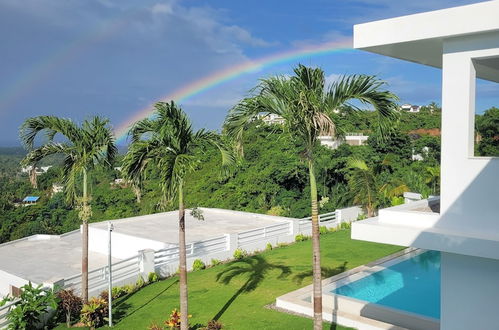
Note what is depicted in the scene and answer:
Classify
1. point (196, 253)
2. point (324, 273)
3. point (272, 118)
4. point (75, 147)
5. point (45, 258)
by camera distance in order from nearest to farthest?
1. point (272, 118)
2. point (75, 147)
3. point (324, 273)
4. point (196, 253)
5. point (45, 258)

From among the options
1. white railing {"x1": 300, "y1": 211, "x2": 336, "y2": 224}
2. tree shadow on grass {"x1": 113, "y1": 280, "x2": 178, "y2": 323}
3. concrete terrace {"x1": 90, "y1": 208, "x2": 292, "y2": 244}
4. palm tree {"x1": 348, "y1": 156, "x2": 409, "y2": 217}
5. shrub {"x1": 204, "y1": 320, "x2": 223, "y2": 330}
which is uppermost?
palm tree {"x1": 348, "y1": 156, "x2": 409, "y2": 217}

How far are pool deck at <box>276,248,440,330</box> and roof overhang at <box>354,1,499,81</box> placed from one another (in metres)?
4.73

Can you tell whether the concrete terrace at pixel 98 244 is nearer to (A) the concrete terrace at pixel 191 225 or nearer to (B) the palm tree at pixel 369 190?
(A) the concrete terrace at pixel 191 225

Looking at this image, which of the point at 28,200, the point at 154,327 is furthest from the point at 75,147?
the point at 28,200

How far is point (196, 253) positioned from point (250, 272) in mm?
2023

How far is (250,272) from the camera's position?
43.5ft

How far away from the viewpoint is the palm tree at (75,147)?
9820 millimetres

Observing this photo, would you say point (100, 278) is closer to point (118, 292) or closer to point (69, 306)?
point (118, 292)

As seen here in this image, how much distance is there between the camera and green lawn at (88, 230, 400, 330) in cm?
967

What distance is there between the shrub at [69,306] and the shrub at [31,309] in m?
0.26

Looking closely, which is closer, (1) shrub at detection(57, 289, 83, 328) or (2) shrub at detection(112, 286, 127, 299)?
(1) shrub at detection(57, 289, 83, 328)

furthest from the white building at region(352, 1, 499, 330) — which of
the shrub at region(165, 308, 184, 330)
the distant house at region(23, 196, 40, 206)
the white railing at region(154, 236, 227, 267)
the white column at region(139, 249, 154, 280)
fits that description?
the distant house at region(23, 196, 40, 206)

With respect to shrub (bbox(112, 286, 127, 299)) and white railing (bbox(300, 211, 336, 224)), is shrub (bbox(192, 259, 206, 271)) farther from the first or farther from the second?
white railing (bbox(300, 211, 336, 224))

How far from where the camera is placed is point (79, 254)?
16.1 m
